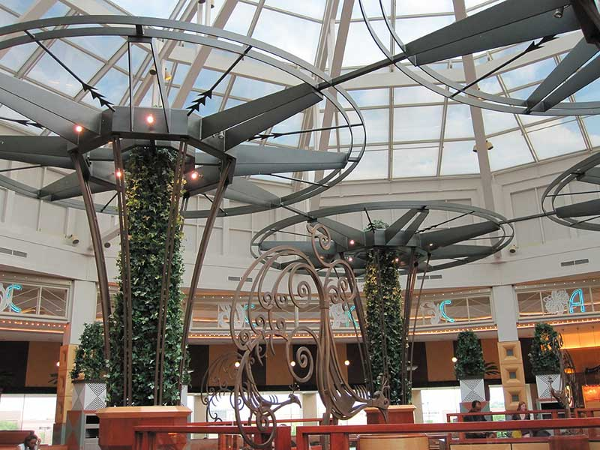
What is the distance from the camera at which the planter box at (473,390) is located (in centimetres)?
1750

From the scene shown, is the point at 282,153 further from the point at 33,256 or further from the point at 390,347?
the point at 33,256

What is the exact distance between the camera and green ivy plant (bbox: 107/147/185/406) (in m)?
7.56

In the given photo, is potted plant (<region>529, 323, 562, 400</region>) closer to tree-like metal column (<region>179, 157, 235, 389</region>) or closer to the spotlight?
tree-like metal column (<region>179, 157, 235, 389</region>)

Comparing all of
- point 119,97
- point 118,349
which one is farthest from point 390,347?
point 119,97

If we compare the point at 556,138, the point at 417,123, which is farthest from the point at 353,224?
the point at 556,138

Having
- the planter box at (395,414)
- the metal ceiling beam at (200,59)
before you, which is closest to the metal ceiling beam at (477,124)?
the metal ceiling beam at (200,59)

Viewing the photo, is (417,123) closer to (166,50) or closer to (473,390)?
(473,390)

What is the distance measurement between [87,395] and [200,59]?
807cm

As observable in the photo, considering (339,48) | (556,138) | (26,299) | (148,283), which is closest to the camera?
(148,283)

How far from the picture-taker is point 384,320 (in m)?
12.1

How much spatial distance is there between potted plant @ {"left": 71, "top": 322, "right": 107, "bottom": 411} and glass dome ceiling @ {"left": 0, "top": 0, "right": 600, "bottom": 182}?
5.79m

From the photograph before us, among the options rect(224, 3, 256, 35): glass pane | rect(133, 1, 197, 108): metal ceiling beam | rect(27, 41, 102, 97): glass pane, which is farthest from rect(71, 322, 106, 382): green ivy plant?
rect(224, 3, 256, 35): glass pane

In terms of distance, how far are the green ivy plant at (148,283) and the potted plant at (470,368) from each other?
37.5ft

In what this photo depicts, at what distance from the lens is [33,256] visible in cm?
1642
